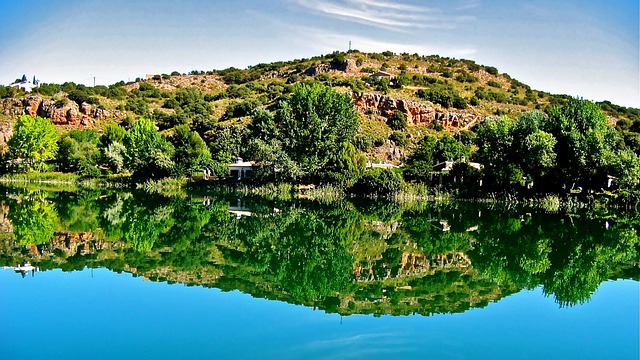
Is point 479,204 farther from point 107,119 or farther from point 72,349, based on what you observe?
point 107,119

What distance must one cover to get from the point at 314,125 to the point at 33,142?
32708 mm

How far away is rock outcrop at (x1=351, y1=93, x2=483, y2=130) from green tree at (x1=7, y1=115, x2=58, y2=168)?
1557 inches

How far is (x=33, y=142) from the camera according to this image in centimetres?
5853

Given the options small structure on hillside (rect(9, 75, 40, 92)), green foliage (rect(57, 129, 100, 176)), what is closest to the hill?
green foliage (rect(57, 129, 100, 176))

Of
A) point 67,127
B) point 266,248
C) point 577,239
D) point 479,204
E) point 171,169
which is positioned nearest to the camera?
point 266,248

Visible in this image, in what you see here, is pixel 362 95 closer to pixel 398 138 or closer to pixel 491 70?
pixel 398 138

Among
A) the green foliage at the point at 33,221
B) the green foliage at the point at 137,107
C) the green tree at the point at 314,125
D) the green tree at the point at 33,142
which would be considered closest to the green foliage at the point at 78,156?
the green tree at the point at 33,142

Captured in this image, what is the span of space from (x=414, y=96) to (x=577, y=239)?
5777cm

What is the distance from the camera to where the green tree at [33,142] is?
5847 cm

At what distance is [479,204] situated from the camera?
1586 inches

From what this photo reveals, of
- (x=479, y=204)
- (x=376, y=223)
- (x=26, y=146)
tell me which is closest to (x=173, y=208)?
(x=376, y=223)

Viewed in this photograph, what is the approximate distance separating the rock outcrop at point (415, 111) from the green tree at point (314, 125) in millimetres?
23164

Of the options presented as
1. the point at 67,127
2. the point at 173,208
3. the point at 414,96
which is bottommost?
the point at 173,208

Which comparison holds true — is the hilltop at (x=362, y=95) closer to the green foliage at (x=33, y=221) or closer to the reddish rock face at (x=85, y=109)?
the reddish rock face at (x=85, y=109)
